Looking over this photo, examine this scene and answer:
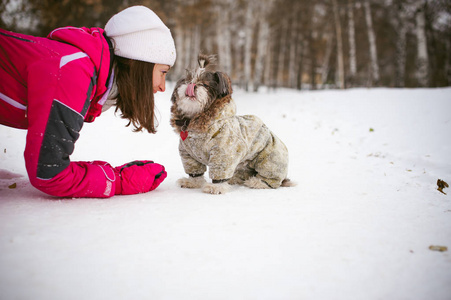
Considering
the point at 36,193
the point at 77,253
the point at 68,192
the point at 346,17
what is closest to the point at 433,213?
the point at 77,253

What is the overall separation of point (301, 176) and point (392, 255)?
2.18 meters

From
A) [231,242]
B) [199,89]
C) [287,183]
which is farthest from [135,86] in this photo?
[287,183]

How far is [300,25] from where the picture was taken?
59.4 feet

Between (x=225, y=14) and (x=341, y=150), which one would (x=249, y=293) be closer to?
(x=341, y=150)

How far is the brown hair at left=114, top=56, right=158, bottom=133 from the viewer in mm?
2209

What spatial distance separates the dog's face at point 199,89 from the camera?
250 centimetres

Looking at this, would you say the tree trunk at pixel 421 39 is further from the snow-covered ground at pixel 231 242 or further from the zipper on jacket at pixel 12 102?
the zipper on jacket at pixel 12 102

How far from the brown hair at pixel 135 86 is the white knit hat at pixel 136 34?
0.06 m

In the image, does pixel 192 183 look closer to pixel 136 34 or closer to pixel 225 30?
pixel 136 34

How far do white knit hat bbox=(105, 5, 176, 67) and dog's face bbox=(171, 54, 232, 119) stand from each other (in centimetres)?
41

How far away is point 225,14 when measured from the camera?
16.0 metres

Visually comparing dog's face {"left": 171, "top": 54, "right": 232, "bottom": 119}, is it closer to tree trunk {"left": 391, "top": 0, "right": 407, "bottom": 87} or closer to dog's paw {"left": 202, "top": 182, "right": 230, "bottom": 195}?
dog's paw {"left": 202, "top": 182, "right": 230, "bottom": 195}

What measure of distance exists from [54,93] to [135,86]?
61cm

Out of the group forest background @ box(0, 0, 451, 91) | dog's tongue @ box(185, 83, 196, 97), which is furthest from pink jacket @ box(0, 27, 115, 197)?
forest background @ box(0, 0, 451, 91)
